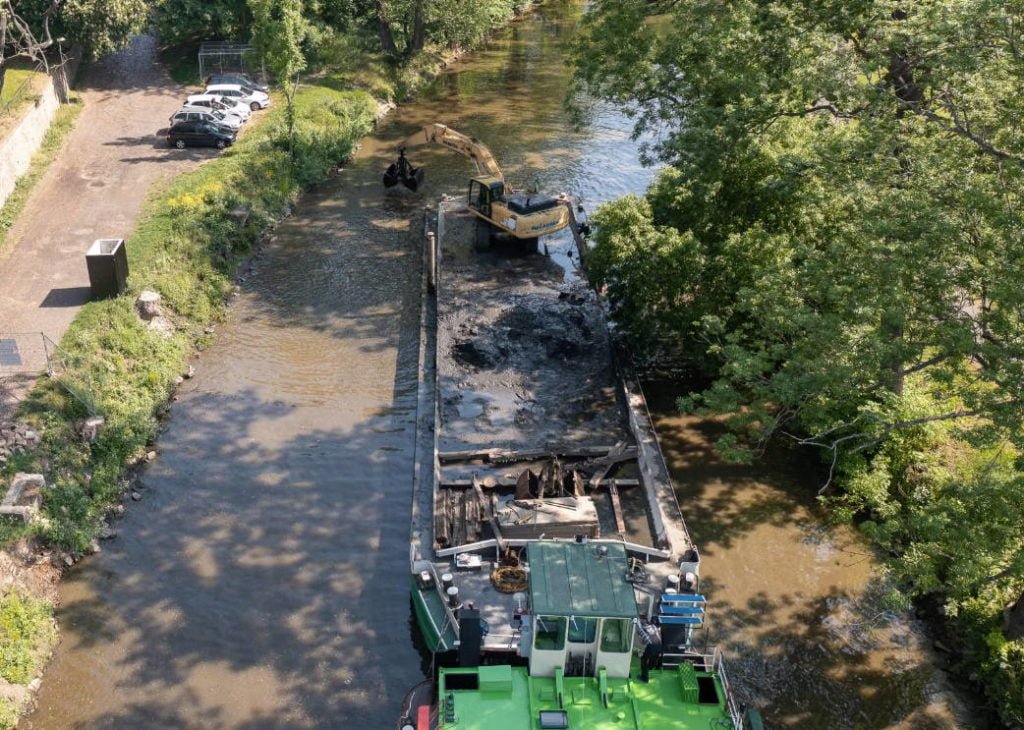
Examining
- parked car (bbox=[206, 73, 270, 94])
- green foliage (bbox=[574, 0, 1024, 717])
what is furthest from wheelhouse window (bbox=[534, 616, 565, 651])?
parked car (bbox=[206, 73, 270, 94])

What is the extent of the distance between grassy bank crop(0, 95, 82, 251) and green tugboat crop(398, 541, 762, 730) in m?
22.8

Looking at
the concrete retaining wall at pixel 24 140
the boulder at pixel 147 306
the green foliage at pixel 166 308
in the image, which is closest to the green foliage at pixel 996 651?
the green foliage at pixel 166 308

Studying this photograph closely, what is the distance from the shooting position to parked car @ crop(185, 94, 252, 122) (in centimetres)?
3978

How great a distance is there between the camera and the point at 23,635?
1747cm

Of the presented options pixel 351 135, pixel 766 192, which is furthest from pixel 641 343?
→ pixel 351 135

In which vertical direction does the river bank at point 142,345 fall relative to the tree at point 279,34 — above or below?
below

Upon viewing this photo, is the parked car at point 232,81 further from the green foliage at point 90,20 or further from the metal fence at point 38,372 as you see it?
the metal fence at point 38,372

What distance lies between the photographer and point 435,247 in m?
32.2

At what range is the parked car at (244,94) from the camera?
4206 centimetres

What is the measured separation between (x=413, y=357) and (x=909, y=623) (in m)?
15.3

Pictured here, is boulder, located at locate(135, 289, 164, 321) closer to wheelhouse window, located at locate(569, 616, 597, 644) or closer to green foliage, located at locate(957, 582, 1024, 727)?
Answer: wheelhouse window, located at locate(569, 616, 597, 644)

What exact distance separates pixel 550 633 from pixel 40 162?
98.5 ft

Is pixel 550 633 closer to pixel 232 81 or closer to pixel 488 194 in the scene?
pixel 488 194

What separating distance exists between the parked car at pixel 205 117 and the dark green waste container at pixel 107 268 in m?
12.8
